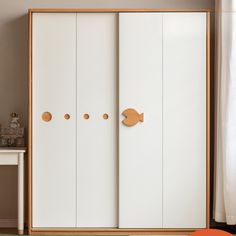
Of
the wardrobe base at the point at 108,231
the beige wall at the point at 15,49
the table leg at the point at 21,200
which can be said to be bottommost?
the wardrobe base at the point at 108,231

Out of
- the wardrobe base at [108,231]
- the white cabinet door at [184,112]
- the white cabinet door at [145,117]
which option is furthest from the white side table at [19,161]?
the white cabinet door at [184,112]

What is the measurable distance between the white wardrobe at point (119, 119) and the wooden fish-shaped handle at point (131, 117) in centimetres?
2

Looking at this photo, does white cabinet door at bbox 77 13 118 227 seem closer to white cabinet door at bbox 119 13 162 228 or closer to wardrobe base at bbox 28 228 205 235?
white cabinet door at bbox 119 13 162 228

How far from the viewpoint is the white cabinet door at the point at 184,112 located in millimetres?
3463

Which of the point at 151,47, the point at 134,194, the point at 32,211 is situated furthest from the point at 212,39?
the point at 32,211

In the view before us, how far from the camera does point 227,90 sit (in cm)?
340

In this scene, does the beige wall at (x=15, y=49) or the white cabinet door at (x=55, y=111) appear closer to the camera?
the white cabinet door at (x=55, y=111)

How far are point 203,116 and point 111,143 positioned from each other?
79 cm

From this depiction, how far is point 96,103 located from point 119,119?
0.77 ft

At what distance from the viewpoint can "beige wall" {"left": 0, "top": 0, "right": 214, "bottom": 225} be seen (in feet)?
12.4

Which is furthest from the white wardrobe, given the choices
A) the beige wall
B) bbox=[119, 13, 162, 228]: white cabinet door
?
the beige wall

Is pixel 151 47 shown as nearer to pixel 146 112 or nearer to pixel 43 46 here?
pixel 146 112

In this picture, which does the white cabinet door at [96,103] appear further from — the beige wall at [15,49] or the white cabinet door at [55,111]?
the beige wall at [15,49]

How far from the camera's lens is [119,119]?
3.45 meters
